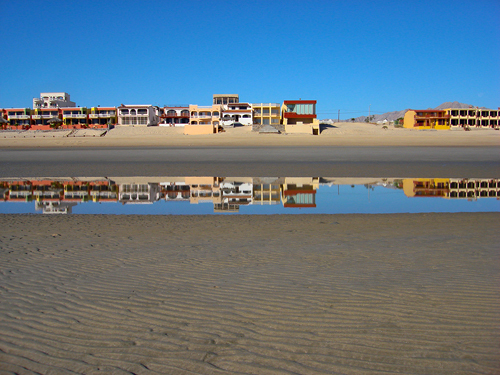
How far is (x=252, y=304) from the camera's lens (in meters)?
4.36

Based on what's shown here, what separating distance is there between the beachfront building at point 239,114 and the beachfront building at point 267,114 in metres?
1.18

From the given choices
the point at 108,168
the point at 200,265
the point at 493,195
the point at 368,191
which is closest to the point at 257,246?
the point at 200,265

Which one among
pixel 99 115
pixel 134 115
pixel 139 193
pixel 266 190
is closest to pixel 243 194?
pixel 266 190

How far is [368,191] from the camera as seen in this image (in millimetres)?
15031

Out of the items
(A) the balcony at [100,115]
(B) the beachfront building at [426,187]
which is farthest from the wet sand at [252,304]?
(A) the balcony at [100,115]

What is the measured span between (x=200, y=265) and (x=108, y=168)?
1783cm

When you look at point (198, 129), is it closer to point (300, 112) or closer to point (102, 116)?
point (300, 112)

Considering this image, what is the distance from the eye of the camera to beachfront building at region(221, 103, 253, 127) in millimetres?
74938

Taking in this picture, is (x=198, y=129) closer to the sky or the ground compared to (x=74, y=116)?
closer to the ground

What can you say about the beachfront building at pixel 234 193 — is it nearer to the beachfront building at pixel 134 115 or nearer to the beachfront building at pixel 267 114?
the beachfront building at pixel 267 114

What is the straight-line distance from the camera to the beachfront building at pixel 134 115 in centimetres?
7862

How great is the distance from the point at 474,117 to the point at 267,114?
148 feet

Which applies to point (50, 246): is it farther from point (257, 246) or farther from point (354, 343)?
point (354, 343)

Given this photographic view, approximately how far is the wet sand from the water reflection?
3937 mm
